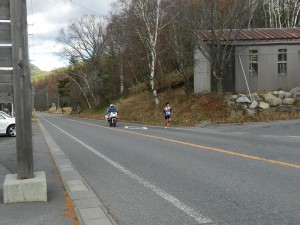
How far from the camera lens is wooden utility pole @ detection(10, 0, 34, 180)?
6578mm

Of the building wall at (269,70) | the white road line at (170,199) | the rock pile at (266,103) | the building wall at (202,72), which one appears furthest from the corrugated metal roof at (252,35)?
the white road line at (170,199)

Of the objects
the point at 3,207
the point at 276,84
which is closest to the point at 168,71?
the point at 276,84

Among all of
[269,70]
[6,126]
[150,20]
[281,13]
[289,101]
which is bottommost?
[6,126]

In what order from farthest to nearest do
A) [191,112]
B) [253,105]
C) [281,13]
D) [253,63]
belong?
[281,13], [253,63], [191,112], [253,105]

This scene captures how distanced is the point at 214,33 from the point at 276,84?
21.3 feet

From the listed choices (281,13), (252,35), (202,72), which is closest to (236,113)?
(202,72)

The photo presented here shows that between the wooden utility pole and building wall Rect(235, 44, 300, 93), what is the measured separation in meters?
26.7

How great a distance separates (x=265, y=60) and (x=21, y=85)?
27.2 m

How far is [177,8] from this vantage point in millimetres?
36500

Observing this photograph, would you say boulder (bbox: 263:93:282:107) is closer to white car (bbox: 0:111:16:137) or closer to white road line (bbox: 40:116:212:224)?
white car (bbox: 0:111:16:137)

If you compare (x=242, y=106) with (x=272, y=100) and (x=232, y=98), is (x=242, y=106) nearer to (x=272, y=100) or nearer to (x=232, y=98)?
(x=232, y=98)

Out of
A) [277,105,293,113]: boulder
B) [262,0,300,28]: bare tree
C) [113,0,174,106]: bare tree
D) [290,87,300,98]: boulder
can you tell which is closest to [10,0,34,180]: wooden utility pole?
[277,105,293,113]: boulder

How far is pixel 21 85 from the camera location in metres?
6.61

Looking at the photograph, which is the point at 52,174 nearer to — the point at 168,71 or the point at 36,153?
the point at 36,153
